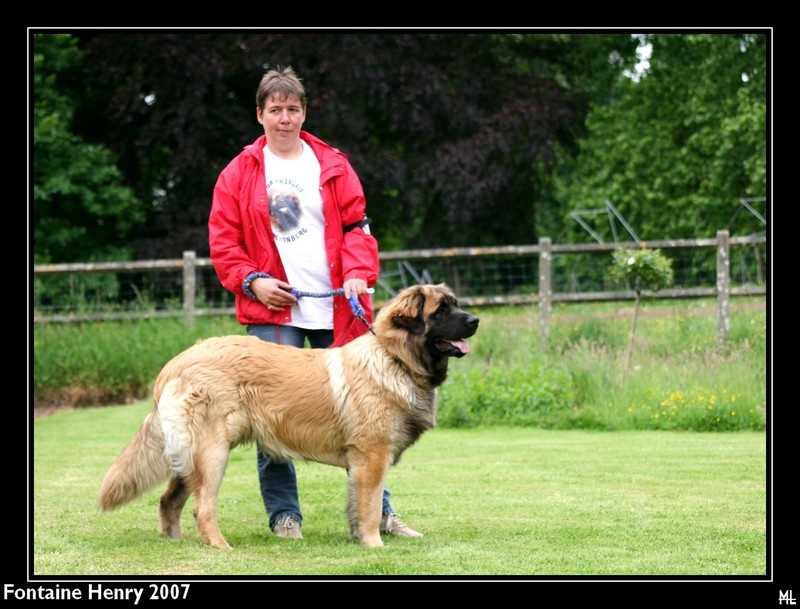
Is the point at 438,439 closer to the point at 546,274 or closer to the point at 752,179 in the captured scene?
the point at 546,274

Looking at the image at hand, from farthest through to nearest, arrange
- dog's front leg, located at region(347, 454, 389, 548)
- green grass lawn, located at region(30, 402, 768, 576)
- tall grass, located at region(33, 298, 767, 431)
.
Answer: tall grass, located at region(33, 298, 767, 431) → dog's front leg, located at region(347, 454, 389, 548) → green grass lawn, located at region(30, 402, 768, 576)

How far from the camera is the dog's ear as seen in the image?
5.68 m

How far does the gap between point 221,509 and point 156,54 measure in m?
14.2

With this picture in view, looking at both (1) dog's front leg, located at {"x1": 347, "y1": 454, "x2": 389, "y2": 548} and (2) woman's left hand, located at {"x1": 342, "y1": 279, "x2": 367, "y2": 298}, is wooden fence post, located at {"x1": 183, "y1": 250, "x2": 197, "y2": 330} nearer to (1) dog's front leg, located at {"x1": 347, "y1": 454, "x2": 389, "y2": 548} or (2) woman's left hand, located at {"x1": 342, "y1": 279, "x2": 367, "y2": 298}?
(2) woman's left hand, located at {"x1": 342, "y1": 279, "x2": 367, "y2": 298}

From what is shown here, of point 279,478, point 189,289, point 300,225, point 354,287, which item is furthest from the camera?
point 189,289

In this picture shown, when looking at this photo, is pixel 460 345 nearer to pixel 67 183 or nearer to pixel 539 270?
pixel 539 270

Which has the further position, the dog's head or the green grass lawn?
the dog's head

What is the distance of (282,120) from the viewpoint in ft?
19.2

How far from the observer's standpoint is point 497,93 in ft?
71.4

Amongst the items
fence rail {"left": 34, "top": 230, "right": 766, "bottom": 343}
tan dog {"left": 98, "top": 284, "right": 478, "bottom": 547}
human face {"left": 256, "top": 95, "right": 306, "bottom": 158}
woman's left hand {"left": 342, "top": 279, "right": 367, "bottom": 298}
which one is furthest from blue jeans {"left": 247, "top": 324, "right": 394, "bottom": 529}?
fence rail {"left": 34, "top": 230, "right": 766, "bottom": 343}

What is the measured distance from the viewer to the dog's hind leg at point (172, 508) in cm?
593

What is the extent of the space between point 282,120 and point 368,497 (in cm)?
212

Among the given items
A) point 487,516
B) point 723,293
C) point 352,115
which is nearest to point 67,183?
point 352,115

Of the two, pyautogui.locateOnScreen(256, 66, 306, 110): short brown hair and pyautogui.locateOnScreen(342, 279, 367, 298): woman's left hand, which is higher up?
pyautogui.locateOnScreen(256, 66, 306, 110): short brown hair
